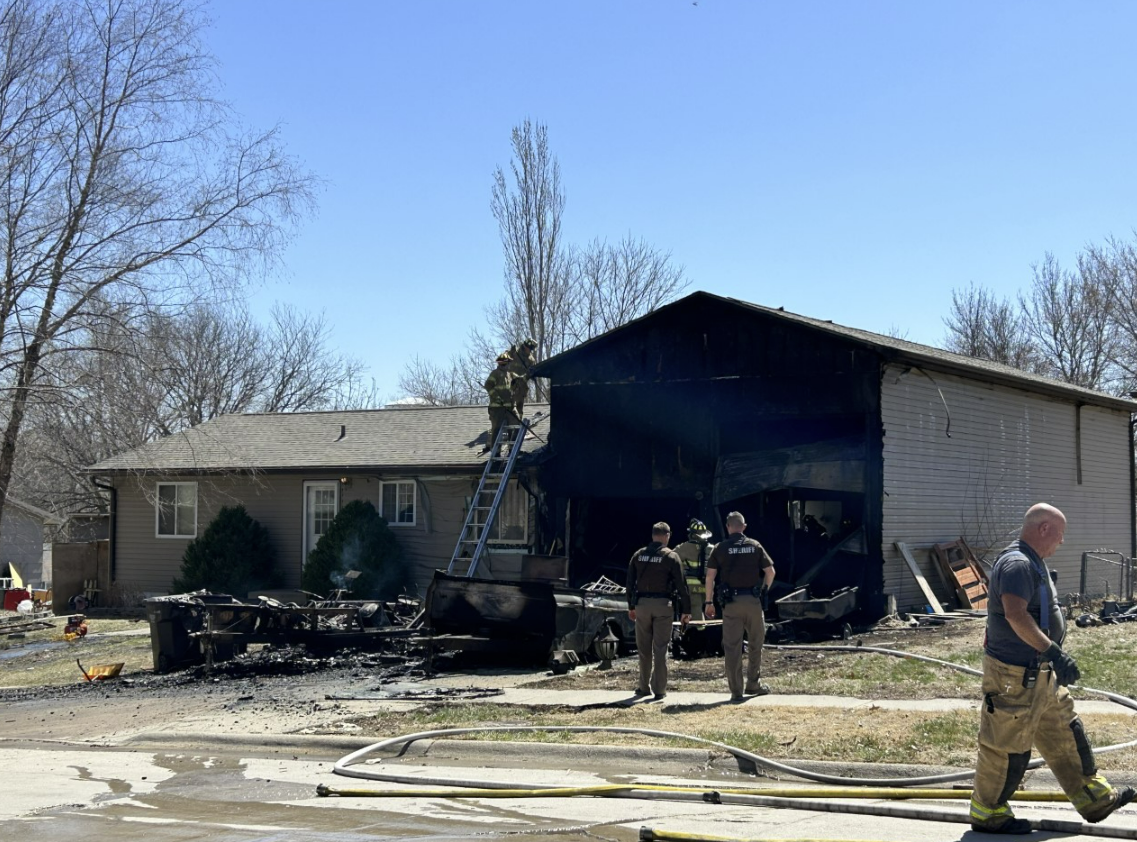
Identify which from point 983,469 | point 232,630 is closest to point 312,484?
point 232,630

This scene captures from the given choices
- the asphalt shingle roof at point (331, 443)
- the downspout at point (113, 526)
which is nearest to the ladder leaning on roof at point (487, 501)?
the asphalt shingle roof at point (331, 443)

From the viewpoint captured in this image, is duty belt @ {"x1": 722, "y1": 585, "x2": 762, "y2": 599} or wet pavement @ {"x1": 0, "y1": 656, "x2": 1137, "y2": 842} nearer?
wet pavement @ {"x1": 0, "y1": 656, "x2": 1137, "y2": 842}

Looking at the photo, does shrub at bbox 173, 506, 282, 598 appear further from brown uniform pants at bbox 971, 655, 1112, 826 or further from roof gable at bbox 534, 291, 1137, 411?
brown uniform pants at bbox 971, 655, 1112, 826

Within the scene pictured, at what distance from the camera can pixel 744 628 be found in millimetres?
12734

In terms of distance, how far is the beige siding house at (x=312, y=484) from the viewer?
25.4m

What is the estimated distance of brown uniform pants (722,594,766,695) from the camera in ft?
40.0

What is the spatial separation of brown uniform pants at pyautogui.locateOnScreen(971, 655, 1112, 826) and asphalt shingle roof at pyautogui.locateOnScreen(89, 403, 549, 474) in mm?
18070

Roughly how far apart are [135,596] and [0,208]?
1153cm

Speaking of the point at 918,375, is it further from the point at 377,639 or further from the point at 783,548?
the point at 377,639

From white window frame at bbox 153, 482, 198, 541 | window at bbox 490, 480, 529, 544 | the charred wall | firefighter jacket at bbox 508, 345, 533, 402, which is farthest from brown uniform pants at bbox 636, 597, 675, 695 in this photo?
white window frame at bbox 153, 482, 198, 541

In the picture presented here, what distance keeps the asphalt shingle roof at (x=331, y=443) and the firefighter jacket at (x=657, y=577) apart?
11722 millimetres

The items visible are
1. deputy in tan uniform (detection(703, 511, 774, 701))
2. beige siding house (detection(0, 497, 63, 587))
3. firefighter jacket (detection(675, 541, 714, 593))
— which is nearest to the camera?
deputy in tan uniform (detection(703, 511, 774, 701))

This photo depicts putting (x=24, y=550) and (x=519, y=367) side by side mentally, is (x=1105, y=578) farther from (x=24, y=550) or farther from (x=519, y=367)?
(x=24, y=550)

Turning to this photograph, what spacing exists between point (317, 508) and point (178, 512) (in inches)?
147
